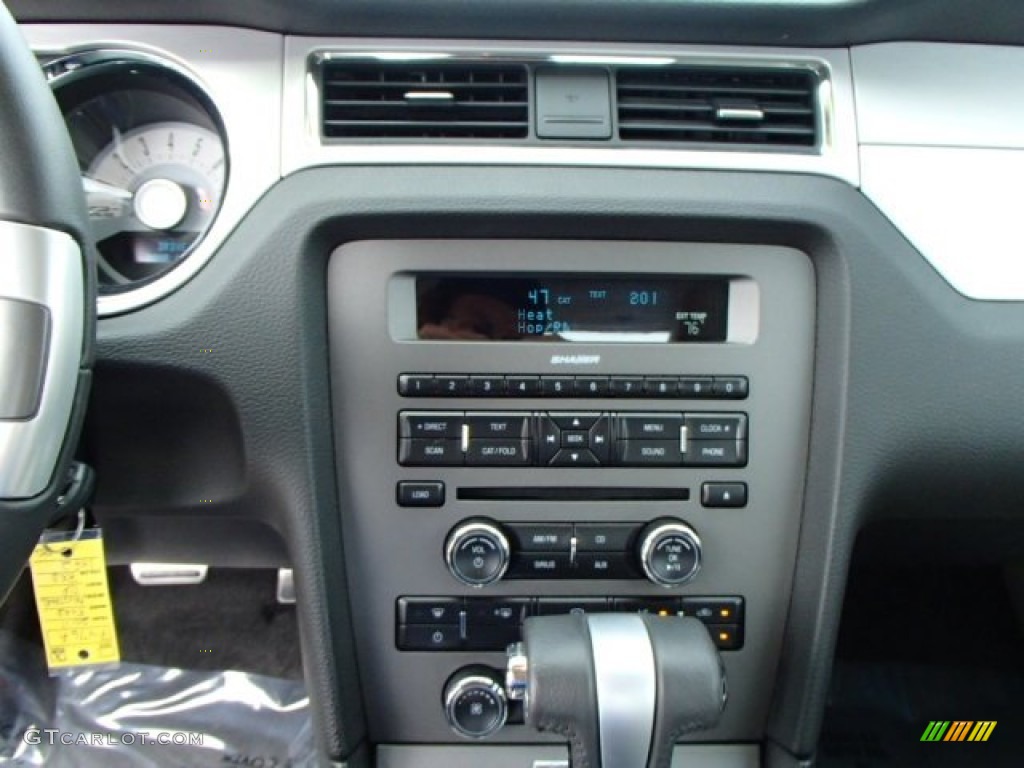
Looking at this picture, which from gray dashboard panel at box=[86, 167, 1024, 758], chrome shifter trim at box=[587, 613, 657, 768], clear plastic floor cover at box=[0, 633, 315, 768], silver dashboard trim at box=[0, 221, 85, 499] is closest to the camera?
silver dashboard trim at box=[0, 221, 85, 499]

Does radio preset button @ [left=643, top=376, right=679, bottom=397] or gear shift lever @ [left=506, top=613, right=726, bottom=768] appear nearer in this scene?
gear shift lever @ [left=506, top=613, right=726, bottom=768]

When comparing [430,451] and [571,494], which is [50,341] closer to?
[430,451]

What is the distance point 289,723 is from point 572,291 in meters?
0.82

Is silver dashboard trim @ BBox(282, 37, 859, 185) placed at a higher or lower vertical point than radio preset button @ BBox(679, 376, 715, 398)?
higher

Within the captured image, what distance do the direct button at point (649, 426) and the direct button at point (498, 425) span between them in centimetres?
11

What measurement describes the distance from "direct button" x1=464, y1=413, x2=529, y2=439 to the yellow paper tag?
445mm

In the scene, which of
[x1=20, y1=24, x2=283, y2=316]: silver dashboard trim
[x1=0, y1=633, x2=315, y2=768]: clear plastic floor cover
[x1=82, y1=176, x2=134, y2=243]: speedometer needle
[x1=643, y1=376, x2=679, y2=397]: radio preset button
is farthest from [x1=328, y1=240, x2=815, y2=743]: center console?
[x1=0, y1=633, x2=315, y2=768]: clear plastic floor cover

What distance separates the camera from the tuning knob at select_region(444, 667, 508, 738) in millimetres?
1027

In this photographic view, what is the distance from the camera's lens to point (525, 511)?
1028 millimetres

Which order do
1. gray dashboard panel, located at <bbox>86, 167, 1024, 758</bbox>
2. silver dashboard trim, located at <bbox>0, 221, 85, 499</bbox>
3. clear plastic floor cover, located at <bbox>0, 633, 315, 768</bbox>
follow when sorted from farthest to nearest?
1. clear plastic floor cover, located at <bbox>0, 633, 315, 768</bbox>
2. gray dashboard panel, located at <bbox>86, 167, 1024, 758</bbox>
3. silver dashboard trim, located at <bbox>0, 221, 85, 499</bbox>

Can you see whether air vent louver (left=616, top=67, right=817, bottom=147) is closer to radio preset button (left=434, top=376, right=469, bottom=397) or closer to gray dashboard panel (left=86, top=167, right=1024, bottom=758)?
gray dashboard panel (left=86, top=167, right=1024, bottom=758)

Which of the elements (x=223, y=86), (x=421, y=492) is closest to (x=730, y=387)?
(x=421, y=492)

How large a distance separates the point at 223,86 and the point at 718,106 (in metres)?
0.54

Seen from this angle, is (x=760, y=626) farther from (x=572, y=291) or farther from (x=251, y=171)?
(x=251, y=171)
